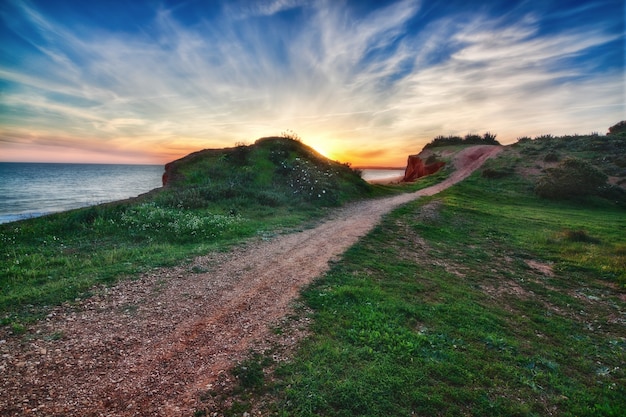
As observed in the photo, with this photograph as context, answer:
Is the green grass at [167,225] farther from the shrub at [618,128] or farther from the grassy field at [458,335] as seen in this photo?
the shrub at [618,128]

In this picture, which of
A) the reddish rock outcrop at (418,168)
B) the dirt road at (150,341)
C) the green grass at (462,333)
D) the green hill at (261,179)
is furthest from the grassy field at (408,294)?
the reddish rock outcrop at (418,168)

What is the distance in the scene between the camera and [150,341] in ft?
23.8

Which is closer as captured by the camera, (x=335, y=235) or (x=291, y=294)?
(x=291, y=294)

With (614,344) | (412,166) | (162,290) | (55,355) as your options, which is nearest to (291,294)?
(162,290)

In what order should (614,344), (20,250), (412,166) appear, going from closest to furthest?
(614,344) → (20,250) → (412,166)

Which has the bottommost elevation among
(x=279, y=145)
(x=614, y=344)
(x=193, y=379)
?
(x=614, y=344)

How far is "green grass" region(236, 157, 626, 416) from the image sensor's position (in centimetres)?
610

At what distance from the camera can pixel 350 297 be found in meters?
9.98

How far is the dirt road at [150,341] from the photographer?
17.9 ft

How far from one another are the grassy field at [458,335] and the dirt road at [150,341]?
3.52 feet

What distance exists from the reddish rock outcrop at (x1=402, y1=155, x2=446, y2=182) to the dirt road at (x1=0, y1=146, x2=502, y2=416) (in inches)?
2157

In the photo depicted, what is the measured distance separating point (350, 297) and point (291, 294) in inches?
76.8

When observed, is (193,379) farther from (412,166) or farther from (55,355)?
(412,166)

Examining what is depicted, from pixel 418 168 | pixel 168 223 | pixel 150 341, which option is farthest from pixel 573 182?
pixel 150 341
